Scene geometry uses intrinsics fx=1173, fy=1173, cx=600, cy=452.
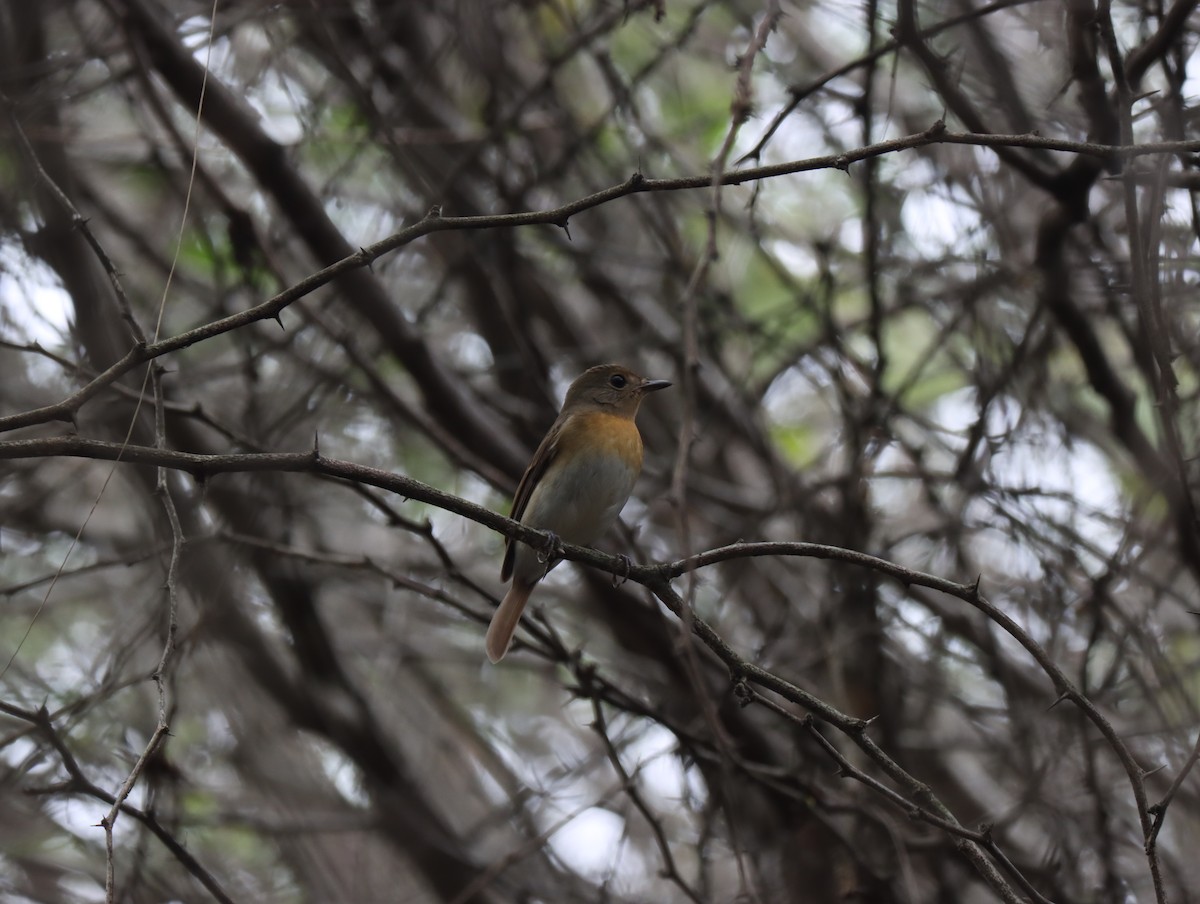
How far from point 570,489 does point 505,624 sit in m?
0.55

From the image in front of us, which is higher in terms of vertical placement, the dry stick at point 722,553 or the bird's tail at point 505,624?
the bird's tail at point 505,624

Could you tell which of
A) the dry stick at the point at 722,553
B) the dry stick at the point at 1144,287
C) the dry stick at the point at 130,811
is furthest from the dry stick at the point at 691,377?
the dry stick at the point at 130,811

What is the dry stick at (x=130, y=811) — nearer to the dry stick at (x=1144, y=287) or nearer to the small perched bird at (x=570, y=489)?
the small perched bird at (x=570, y=489)

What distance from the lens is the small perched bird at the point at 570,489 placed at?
4.24m

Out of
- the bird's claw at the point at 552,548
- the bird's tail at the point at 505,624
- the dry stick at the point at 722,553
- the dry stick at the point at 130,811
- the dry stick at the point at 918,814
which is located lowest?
the dry stick at the point at 130,811

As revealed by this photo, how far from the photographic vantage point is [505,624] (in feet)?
13.6

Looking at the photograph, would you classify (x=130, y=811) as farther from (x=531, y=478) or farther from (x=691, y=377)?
(x=531, y=478)

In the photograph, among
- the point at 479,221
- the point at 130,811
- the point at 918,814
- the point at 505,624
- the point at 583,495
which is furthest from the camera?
the point at 583,495

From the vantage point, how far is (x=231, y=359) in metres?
6.50

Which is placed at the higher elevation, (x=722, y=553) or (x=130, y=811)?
(x=722, y=553)

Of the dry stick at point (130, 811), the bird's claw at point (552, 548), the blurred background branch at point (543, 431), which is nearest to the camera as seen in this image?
the dry stick at point (130, 811)

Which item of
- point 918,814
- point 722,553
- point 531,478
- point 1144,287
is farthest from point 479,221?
point 531,478

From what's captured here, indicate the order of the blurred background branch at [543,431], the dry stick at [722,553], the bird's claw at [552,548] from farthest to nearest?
1. the blurred background branch at [543,431]
2. the bird's claw at [552,548]
3. the dry stick at [722,553]

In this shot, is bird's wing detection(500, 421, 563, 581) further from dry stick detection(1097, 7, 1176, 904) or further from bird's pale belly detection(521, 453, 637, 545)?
dry stick detection(1097, 7, 1176, 904)
